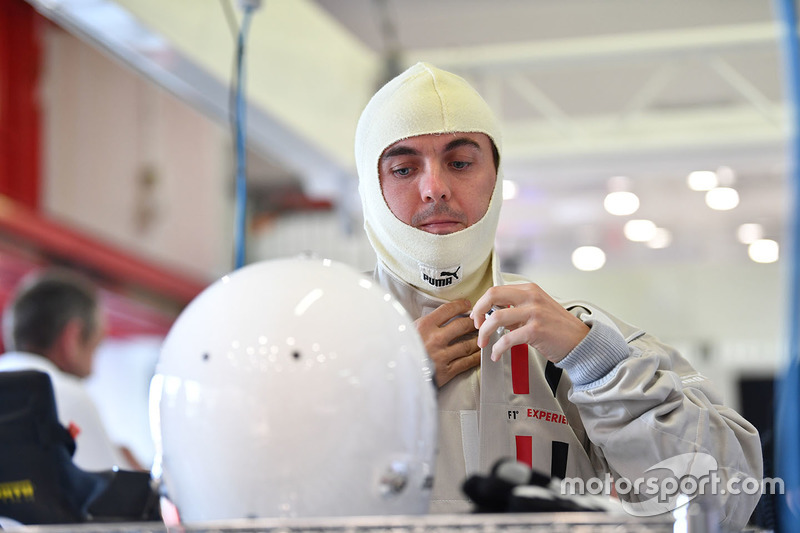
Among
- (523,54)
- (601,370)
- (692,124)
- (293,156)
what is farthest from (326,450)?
(692,124)

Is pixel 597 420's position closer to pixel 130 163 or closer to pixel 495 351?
pixel 495 351

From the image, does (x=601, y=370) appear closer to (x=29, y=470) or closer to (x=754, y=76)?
(x=29, y=470)

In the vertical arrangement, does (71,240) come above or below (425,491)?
above

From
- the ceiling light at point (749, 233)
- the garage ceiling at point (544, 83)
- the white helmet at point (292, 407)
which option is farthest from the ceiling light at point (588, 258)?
the white helmet at point (292, 407)

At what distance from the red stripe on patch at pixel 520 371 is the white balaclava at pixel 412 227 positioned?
0.43 feet

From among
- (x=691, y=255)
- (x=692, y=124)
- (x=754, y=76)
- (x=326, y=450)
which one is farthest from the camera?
(x=691, y=255)

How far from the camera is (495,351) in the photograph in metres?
1.15

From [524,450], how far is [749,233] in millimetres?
7740

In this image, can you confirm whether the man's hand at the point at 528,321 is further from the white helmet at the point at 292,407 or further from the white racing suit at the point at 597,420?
the white helmet at the point at 292,407

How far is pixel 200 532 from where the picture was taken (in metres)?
0.75

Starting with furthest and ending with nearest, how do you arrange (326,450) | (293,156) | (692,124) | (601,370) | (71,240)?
(71,240), (692,124), (293,156), (601,370), (326,450)

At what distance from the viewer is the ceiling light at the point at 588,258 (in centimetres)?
894

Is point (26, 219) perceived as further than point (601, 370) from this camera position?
Yes

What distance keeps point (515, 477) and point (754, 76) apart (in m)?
6.22
